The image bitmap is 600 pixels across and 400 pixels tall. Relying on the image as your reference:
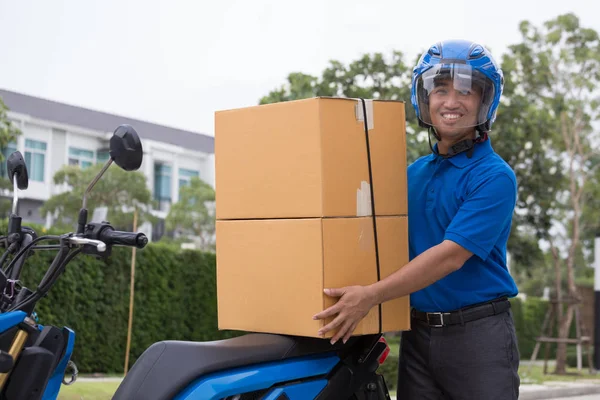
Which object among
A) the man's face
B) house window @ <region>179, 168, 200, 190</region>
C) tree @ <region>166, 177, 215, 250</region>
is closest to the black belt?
the man's face

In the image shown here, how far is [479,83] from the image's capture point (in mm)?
2902

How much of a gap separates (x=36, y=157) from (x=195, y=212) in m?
8.82

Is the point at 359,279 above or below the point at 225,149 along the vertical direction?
below

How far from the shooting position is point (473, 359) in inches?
113

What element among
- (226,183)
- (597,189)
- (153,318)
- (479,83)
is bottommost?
(153,318)

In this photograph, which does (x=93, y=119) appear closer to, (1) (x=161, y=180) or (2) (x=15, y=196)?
(1) (x=161, y=180)

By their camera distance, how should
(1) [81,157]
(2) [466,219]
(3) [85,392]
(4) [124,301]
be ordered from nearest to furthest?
(2) [466,219]
(3) [85,392]
(4) [124,301]
(1) [81,157]

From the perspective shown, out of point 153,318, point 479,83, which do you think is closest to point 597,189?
point 153,318

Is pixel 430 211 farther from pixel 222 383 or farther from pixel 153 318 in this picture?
pixel 153 318

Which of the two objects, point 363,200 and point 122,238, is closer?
point 122,238

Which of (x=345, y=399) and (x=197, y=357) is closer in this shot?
(x=197, y=357)

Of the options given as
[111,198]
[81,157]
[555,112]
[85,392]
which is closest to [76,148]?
[81,157]

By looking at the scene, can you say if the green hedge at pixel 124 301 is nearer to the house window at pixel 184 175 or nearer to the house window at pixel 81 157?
the house window at pixel 81 157

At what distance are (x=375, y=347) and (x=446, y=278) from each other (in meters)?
0.32
